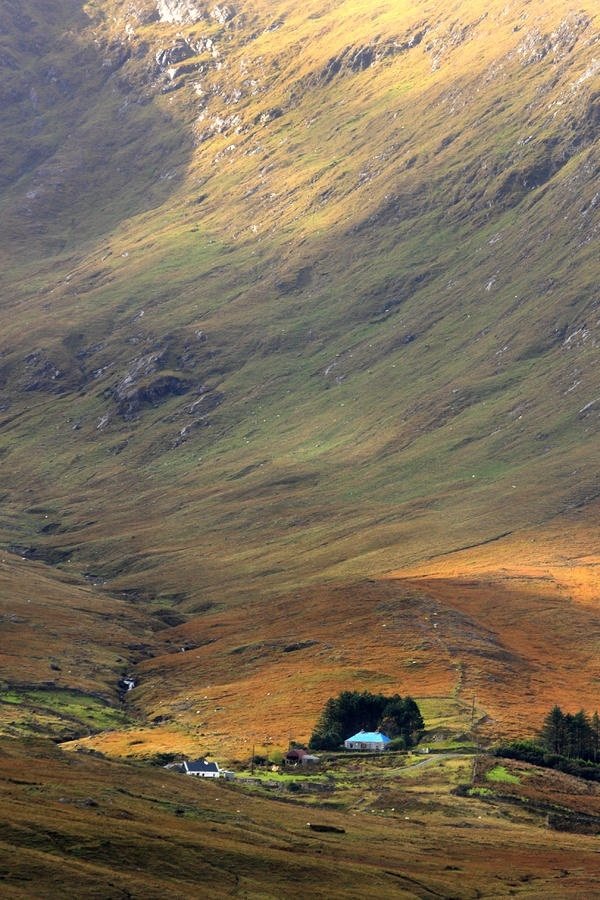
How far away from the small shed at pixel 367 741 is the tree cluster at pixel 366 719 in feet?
4.60

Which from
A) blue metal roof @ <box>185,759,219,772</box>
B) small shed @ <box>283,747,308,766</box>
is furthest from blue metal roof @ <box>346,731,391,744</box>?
blue metal roof @ <box>185,759,219,772</box>

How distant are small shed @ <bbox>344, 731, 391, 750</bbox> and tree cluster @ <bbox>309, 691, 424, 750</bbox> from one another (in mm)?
1404

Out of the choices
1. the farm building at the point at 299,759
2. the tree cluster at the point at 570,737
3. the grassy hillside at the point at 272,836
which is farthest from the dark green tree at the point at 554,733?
the farm building at the point at 299,759

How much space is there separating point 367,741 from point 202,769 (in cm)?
2336

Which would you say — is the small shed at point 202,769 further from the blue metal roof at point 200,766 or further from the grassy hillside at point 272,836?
the grassy hillside at point 272,836

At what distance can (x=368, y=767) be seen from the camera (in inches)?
6255

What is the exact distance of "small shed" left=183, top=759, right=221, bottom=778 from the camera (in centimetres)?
15138

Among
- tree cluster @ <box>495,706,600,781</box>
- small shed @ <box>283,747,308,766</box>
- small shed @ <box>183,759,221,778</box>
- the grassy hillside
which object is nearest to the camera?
the grassy hillside

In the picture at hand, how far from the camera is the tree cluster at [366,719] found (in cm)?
16962

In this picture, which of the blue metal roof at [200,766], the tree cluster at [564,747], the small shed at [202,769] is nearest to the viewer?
the small shed at [202,769]

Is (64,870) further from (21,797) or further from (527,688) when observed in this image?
(527,688)

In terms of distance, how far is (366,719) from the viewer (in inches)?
6924

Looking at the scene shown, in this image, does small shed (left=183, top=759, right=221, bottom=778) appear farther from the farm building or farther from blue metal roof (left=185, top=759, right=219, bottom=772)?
the farm building

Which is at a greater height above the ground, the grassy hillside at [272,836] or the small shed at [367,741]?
the small shed at [367,741]
